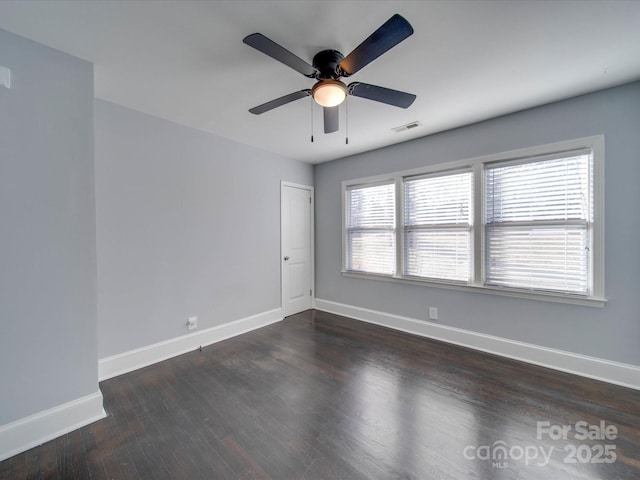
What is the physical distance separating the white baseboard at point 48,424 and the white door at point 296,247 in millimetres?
2510

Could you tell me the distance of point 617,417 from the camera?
1.88 metres

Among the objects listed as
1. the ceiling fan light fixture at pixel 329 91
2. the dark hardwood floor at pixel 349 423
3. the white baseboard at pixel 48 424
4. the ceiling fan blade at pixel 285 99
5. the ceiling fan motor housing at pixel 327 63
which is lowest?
the dark hardwood floor at pixel 349 423

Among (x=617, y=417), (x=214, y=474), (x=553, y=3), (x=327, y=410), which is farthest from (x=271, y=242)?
(x=617, y=417)

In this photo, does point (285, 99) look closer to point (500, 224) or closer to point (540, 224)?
point (500, 224)

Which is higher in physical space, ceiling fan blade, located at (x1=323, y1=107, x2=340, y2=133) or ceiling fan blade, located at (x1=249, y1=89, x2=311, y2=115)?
ceiling fan blade, located at (x1=249, y1=89, x2=311, y2=115)

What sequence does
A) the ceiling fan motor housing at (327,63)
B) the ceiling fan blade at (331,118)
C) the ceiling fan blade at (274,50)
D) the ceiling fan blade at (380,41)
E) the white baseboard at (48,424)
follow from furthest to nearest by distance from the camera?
the ceiling fan blade at (331,118) < the ceiling fan motor housing at (327,63) < the white baseboard at (48,424) < the ceiling fan blade at (274,50) < the ceiling fan blade at (380,41)

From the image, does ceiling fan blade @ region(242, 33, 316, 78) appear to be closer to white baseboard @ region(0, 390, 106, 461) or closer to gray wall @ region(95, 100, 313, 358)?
gray wall @ region(95, 100, 313, 358)

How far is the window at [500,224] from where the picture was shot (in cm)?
243

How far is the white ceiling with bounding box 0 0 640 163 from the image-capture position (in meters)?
1.48

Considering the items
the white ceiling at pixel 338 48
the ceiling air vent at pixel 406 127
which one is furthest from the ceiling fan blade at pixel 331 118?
the ceiling air vent at pixel 406 127

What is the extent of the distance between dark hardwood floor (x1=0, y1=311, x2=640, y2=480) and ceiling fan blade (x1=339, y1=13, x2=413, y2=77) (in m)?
2.35

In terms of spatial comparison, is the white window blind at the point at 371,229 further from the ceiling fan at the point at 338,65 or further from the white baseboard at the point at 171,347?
the ceiling fan at the point at 338,65

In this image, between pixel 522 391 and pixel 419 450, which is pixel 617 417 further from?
pixel 419 450

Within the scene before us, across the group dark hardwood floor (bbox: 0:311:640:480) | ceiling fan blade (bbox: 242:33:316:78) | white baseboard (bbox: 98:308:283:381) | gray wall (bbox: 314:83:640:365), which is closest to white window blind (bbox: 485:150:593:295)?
gray wall (bbox: 314:83:640:365)
